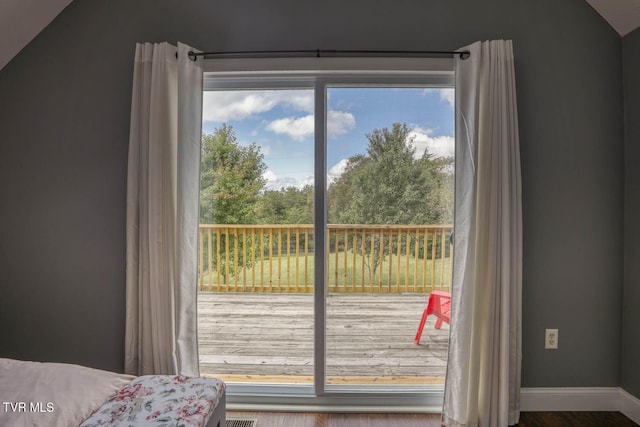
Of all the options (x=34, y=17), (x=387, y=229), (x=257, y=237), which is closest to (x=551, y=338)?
(x=387, y=229)

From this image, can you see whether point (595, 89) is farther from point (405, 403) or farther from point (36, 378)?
point (36, 378)

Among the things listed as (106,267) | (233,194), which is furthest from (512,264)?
(106,267)

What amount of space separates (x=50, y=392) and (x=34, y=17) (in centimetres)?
204

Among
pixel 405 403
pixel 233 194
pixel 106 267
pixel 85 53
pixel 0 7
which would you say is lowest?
pixel 405 403

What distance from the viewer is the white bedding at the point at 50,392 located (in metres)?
1.06

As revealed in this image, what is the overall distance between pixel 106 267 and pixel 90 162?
2.08ft

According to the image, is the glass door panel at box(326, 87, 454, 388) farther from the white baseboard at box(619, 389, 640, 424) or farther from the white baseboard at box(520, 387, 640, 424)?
the white baseboard at box(619, 389, 640, 424)

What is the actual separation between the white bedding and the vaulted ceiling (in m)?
1.78

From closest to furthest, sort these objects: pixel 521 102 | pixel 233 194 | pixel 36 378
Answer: pixel 36 378 < pixel 521 102 < pixel 233 194

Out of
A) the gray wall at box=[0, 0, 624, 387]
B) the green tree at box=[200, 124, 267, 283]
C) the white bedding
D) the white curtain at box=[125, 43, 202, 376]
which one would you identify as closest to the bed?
the white bedding

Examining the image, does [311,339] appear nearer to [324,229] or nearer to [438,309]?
[324,229]

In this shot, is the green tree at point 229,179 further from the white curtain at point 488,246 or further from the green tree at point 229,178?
the white curtain at point 488,246

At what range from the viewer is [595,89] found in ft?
6.37

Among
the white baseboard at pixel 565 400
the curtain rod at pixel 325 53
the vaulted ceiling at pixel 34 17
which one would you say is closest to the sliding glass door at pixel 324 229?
the curtain rod at pixel 325 53
